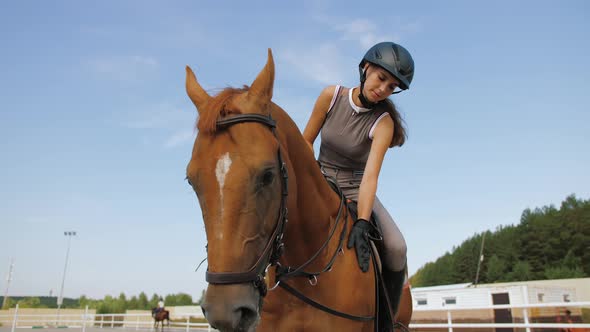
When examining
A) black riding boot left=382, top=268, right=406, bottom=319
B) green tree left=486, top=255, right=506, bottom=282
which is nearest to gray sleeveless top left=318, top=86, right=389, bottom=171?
black riding boot left=382, top=268, right=406, bottom=319

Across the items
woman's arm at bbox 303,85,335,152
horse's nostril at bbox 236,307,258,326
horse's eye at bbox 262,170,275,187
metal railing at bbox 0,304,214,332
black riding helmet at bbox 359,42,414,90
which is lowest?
metal railing at bbox 0,304,214,332

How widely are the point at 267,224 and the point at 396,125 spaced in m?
2.06

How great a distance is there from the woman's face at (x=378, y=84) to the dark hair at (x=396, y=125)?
0.14m

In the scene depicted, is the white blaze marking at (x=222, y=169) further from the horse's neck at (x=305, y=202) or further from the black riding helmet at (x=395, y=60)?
the black riding helmet at (x=395, y=60)

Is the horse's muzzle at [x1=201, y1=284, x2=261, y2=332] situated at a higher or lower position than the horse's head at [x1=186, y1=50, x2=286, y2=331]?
lower

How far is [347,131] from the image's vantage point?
399cm

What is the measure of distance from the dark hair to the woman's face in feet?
0.47

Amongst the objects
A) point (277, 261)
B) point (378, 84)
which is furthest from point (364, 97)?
point (277, 261)

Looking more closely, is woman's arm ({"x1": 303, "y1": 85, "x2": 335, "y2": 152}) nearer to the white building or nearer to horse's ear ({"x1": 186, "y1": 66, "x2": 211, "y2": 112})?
horse's ear ({"x1": 186, "y1": 66, "x2": 211, "y2": 112})

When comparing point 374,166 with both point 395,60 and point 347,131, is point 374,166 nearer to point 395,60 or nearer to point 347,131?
point 347,131

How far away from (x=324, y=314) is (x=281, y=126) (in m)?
1.27

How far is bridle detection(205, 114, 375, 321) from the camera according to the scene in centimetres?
216

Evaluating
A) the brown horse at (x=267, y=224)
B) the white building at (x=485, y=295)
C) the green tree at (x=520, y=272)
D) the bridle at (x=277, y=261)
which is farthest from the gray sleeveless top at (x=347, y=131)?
the green tree at (x=520, y=272)

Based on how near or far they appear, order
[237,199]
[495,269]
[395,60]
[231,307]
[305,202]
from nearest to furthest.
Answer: [231,307]
[237,199]
[305,202]
[395,60]
[495,269]
